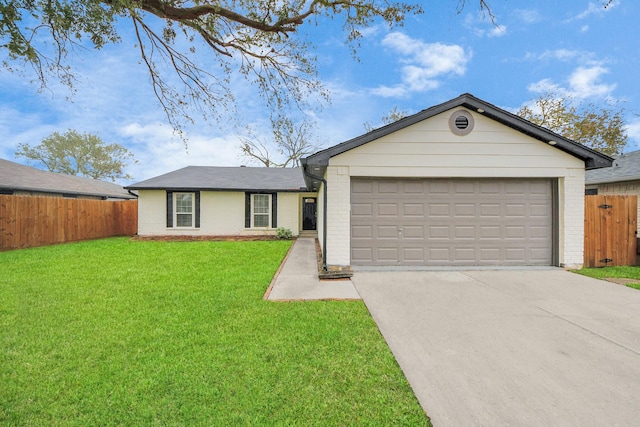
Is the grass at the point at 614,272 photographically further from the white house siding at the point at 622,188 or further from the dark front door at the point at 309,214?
the dark front door at the point at 309,214

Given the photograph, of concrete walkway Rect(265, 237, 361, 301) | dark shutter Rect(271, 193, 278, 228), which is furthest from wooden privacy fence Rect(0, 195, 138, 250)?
concrete walkway Rect(265, 237, 361, 301)

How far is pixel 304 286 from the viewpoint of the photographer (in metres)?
5.68

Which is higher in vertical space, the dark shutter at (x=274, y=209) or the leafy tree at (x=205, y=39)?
the leafy tree at (x=205, y=39)

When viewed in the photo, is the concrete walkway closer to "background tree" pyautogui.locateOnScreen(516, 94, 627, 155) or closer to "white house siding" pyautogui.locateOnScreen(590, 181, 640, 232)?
"white house siding" pyautogui.locateOnScreen(590, 181, 640, 232)

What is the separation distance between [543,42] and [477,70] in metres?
2.28

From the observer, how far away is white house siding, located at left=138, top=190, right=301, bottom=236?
45.8 ft

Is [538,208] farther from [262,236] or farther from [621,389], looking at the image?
[262,236]

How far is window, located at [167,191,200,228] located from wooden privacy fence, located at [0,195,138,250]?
3.90 m

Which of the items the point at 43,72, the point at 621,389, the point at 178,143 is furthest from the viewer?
the point at 178,143

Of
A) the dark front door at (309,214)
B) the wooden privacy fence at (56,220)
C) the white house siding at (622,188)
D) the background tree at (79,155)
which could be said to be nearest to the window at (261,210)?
the dark front door at (309,214)

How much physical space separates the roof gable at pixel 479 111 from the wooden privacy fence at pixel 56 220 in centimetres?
1204

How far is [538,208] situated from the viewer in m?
7.12

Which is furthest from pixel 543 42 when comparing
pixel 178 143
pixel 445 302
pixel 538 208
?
pixel 178 143

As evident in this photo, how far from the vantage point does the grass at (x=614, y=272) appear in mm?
6396
